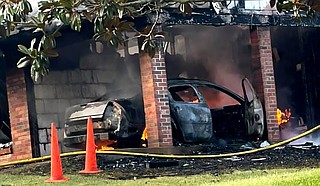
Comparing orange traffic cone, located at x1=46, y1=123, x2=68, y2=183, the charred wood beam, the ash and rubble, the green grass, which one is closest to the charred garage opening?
the charred wood beam

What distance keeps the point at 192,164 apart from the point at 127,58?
18.6 ft

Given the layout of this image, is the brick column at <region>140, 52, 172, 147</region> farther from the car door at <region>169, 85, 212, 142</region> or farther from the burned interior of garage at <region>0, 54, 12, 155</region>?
the burned interior of garage at <region>0, 54, 12, 155</region>

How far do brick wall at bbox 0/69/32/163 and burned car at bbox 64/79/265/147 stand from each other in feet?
4.12

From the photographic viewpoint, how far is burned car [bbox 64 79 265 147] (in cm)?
1390

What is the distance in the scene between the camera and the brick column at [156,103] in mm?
14555

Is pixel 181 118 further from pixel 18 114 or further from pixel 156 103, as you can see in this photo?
pixel 18 114

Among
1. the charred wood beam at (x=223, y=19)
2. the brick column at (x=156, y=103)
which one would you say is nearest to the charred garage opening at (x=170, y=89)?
the brick column at (x=156, y=103)

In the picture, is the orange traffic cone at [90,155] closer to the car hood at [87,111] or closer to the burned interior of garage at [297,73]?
the car hood at [87,111]

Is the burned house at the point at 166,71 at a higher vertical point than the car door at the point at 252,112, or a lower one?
higher

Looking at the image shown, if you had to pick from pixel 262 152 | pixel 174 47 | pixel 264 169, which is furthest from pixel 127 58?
pixel 264 169

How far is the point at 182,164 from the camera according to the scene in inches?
477

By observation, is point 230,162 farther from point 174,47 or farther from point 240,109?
point 174,47

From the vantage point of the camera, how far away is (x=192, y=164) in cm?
1205

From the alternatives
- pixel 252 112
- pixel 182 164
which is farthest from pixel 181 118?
pixel 182 164
